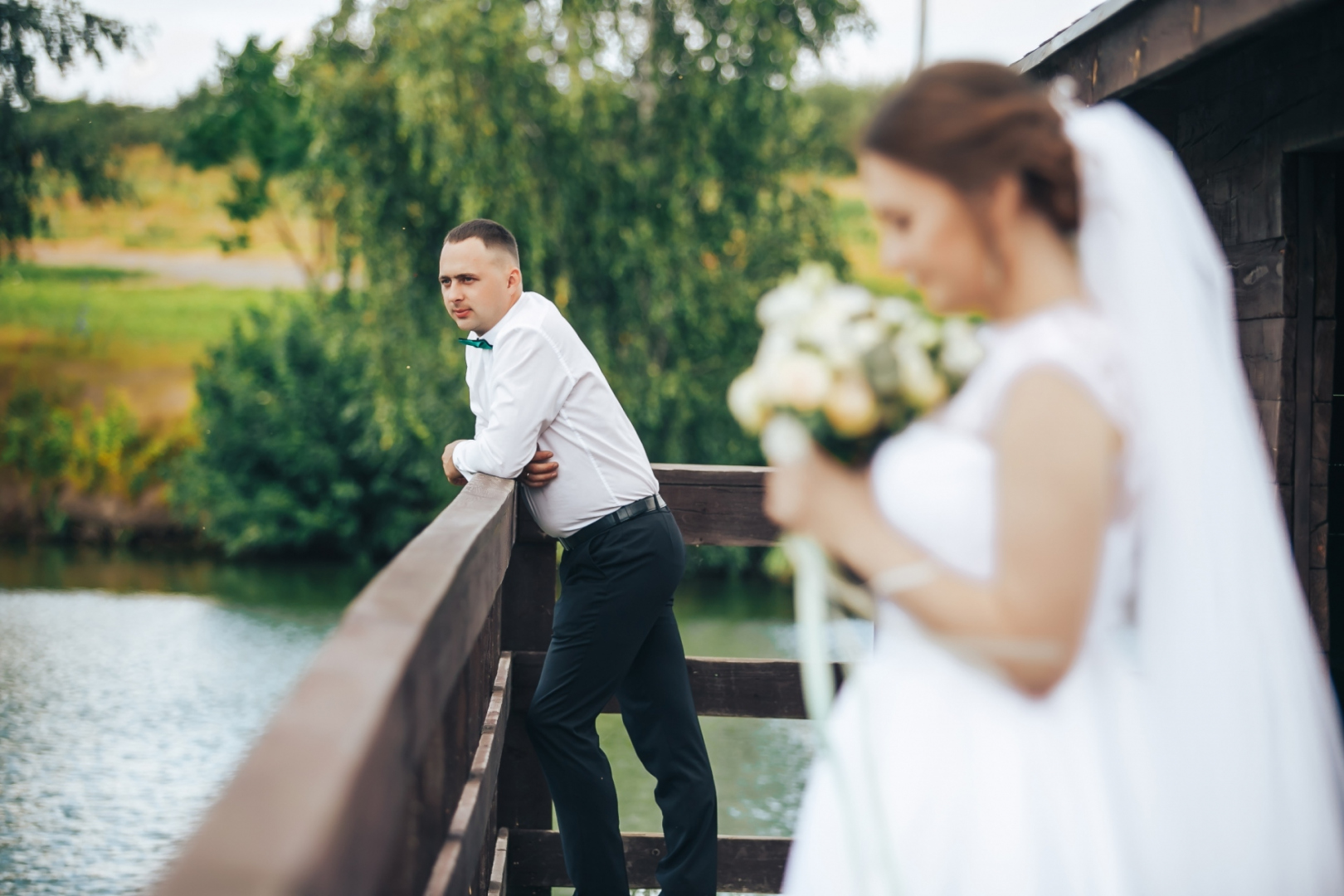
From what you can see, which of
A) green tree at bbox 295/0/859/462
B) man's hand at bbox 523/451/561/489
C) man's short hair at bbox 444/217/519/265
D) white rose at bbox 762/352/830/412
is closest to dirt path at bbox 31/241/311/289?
green tree at bbox 295/0/859/462

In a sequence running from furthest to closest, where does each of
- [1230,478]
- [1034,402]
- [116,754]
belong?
[116,754] → [1230,478] → [1034,402]

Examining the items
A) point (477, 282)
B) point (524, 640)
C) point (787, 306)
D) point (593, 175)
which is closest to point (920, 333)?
point (787, 306)

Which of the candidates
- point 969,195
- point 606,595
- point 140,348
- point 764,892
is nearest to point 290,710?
point 969,195

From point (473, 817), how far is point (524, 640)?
45.0 inches

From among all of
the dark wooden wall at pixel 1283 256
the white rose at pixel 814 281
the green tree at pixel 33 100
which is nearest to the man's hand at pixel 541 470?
the white rose at pixel 814 281

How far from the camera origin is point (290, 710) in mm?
1033

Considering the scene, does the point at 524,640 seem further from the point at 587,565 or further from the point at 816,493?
the point at 816,493

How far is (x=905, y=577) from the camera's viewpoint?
1.24 meters

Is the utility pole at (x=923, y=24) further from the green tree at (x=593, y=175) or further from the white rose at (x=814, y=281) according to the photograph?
the white rose at (x=814, y=281)

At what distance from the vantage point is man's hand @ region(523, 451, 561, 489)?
2.71 meters

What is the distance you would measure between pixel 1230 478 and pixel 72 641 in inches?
466

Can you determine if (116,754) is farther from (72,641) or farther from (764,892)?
(764,892)

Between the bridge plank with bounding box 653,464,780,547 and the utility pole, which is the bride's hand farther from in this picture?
the utility pole

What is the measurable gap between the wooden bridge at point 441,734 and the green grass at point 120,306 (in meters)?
19.7
